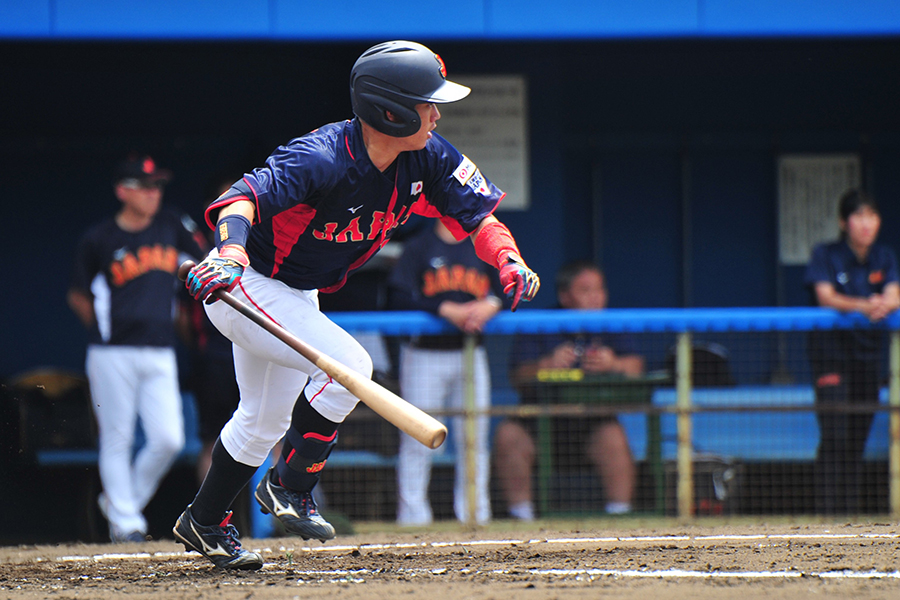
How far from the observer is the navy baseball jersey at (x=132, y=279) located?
6.05 m

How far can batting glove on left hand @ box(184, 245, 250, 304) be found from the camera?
3.34 metres

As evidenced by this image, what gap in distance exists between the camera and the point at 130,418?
19.8 ft

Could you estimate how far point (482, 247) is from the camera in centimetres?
413

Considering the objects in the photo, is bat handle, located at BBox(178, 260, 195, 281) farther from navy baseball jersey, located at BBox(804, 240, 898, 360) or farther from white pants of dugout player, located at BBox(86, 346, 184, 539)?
navy baseball jersey, located at BBox(804, 240, 898, 360)

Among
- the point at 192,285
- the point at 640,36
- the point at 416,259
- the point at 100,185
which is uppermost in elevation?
the point at 640,36

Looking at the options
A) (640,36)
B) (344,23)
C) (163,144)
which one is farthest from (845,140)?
(163,144)

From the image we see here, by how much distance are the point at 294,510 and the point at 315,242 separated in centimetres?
103

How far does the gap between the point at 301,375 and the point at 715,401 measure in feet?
8.90

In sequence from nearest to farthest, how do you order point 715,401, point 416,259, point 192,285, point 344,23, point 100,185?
point 192,285 → point 715,401 → point 416,259 → point 344,23 → point 100,185

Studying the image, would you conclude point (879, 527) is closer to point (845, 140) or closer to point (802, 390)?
point (802, 390)

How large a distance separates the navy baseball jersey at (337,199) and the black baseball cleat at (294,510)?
2.62ft

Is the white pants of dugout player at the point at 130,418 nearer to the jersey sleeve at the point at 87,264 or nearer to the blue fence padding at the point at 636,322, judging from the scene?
the jersey sleeve at the point at 87,264

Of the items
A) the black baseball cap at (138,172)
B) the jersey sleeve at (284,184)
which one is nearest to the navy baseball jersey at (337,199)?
the jersey sleeve at (284,184)


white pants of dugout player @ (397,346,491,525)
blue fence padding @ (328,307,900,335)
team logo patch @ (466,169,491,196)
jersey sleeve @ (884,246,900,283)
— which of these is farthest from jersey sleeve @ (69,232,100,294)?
jersey sleeve @ (884,246,900,283)
